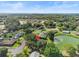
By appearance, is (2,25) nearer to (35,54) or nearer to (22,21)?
(22,21)

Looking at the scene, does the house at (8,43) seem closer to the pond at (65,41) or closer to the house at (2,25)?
the house at (2,25)

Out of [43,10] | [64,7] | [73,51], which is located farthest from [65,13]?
[73,51]

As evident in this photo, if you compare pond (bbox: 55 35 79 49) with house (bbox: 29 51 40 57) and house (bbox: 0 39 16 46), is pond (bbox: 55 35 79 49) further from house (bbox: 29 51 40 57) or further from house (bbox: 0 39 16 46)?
house (bbox: 0 39 16 46)

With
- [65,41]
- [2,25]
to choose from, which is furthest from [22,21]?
[65,41]

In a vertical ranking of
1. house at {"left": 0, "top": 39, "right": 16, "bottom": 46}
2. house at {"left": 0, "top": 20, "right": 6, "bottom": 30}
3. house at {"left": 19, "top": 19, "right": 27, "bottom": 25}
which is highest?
house at {"left": 19, "top": 19, "right": 27, "bottom": 25}

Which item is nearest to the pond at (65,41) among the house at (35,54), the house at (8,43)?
the house at (35,54)

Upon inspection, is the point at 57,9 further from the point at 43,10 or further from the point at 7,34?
the point at 7,34

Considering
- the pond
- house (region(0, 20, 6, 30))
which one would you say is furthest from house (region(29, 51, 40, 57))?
house (region(0, 20, 6, 30))

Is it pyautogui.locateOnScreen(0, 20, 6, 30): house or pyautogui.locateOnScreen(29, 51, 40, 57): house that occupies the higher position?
pyautogui.locateOnScreen(0, 20, 6, 30): house
